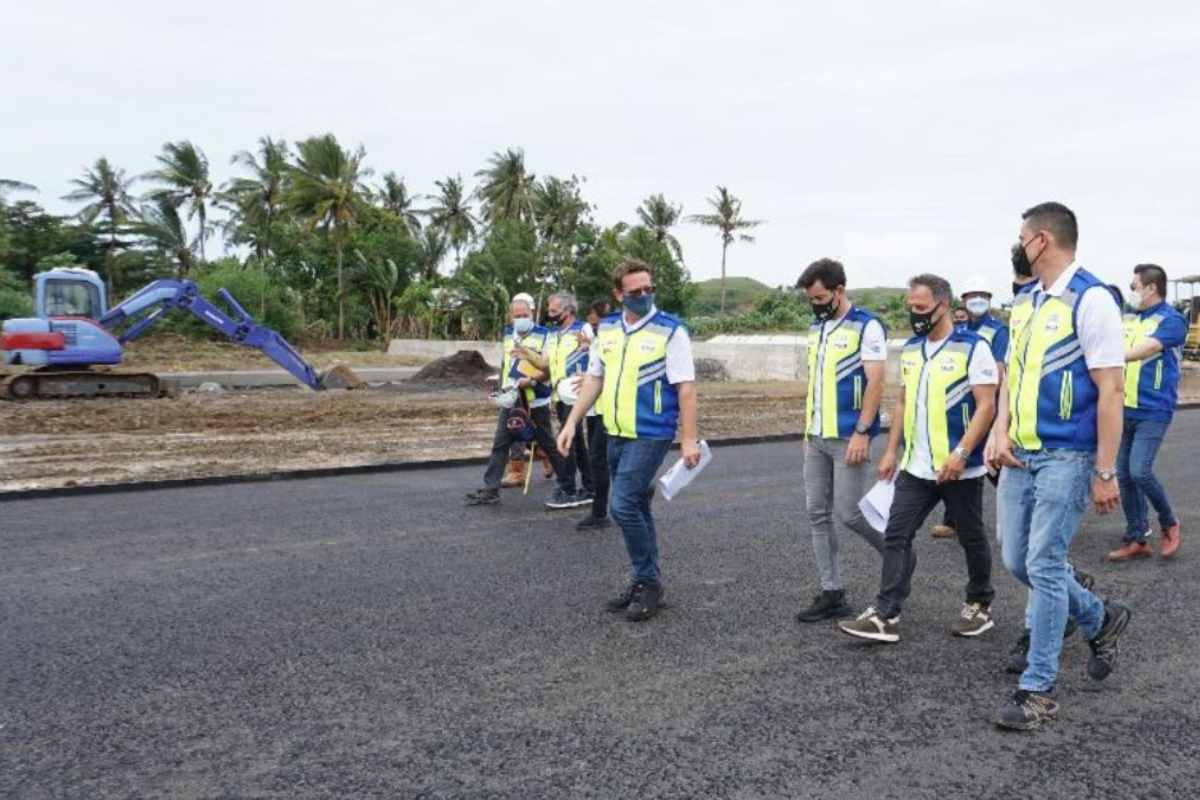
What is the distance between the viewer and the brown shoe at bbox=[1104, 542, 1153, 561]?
6.29 metres

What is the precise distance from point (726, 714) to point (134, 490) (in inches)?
280

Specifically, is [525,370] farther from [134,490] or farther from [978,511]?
[978,511]

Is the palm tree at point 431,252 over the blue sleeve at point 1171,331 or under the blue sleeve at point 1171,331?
over

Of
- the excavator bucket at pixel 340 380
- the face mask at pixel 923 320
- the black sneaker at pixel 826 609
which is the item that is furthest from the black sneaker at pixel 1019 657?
the excavator bucket at pixel 340 380

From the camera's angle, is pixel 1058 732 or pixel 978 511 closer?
pixel 1058 732

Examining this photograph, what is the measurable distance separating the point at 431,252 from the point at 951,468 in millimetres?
55576

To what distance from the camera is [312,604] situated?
525 centimetres

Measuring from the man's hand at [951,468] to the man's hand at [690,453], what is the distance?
45.5 inches

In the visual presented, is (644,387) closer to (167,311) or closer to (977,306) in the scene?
(977,306)

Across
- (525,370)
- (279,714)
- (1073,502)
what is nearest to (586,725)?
(279,714)

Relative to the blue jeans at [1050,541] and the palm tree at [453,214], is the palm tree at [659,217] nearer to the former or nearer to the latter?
the palm tree at [453,214]

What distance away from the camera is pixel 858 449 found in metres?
4.75

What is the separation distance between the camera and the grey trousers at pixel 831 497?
4.87 m

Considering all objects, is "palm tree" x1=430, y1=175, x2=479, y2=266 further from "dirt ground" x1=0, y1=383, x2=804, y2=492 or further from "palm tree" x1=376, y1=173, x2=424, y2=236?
"dirt ground" x1=0, y1=383, x2=804, y2=492
